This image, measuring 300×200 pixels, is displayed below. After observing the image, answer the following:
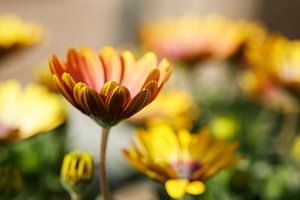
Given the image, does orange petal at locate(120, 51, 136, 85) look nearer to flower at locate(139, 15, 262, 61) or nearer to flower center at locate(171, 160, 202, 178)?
flower center at locate(171, 160, 202, 178)

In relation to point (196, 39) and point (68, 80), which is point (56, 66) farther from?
point (196, 39)

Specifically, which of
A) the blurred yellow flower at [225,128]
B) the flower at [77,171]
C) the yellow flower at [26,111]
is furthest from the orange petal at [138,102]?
the blurred yellow flower at [225,128]

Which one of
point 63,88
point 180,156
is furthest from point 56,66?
point 180,156

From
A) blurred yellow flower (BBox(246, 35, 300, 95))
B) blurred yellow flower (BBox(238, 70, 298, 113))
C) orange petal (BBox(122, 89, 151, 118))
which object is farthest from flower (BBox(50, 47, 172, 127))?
blurred yellow flower (BBox(238, 70, 298, 113))

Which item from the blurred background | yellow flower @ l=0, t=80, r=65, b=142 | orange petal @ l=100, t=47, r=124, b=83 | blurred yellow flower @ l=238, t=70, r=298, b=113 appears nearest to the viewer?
orange petal @ l=100, t=47, r=124, b=83

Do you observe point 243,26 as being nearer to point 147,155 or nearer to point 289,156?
point 289,156
